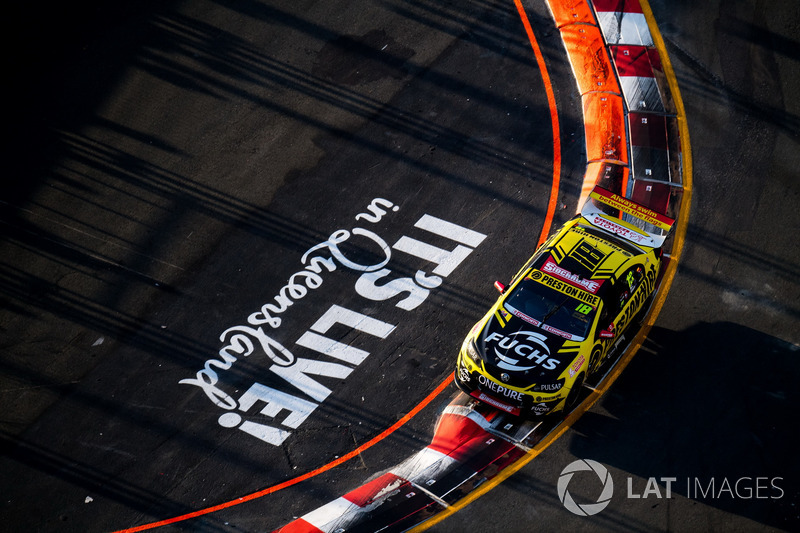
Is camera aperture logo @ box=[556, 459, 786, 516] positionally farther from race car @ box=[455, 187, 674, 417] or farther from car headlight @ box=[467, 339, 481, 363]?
car headlight @ box=[467, 339, 481, 363]

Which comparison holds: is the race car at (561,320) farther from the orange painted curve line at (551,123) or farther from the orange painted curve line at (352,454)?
the orange painted curve line at (551,123)

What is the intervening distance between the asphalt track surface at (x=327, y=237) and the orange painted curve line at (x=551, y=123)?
14 cm

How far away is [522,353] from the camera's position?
1165cm

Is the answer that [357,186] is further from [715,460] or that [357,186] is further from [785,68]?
[785,68]

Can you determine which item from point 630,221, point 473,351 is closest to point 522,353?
point 473,351

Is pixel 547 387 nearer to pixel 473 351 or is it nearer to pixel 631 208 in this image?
pixel 473 351

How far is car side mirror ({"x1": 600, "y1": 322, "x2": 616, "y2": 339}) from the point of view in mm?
11820

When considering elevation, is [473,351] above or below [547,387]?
above

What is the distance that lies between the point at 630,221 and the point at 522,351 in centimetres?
388

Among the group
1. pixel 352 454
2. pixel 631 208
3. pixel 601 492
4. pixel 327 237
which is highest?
pixel 327 237

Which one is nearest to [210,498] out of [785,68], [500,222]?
[500,222]

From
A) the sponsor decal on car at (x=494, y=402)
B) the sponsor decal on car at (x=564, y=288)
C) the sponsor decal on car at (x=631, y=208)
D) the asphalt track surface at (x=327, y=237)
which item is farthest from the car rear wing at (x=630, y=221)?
the sponsor decal on car at (x=494, y=402)

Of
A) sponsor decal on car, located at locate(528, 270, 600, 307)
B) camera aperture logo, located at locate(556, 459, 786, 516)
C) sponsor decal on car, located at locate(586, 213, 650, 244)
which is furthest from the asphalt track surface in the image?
sponsor decal on car, located at locate(528, 270, 600, 307)

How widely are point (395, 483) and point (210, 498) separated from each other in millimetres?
3130
